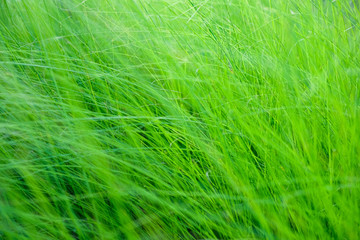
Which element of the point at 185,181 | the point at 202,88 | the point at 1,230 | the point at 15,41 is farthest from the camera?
the point at 15,41

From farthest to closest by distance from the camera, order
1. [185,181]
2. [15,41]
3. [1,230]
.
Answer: [15,41] < [185,181] < [1,230]

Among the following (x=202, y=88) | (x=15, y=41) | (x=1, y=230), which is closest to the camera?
(x=1, y=230)

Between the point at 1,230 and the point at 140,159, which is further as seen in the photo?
the point at 140,159

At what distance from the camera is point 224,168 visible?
3.18 feet

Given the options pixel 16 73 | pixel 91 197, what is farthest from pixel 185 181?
pixel 16 73

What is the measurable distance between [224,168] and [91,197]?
1.32ft

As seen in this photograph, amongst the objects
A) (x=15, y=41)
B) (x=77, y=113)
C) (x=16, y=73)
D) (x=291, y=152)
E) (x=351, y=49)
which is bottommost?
(x=291, y=152)

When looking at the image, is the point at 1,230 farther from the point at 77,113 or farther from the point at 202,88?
the point at 202,88

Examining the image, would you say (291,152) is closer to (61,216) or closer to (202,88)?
(202,88)

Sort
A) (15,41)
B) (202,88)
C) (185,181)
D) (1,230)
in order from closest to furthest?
(1,230) → (185,181) → (202,88) → (15,41)

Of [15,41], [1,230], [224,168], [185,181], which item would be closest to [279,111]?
[224,168]

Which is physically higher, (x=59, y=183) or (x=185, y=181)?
(x=59, y=183)

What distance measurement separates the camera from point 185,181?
1000mm

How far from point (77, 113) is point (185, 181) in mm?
411
